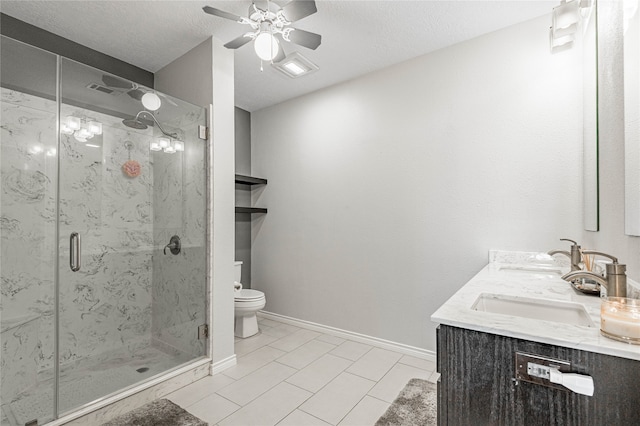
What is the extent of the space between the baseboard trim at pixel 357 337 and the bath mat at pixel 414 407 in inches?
16.6

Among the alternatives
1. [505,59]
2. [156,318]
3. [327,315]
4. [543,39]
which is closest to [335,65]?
[505,59]

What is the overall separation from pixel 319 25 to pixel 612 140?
1.96m

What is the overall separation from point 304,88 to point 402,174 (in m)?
1.47

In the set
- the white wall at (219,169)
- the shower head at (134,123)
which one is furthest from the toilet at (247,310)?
the shower head at (134,123)

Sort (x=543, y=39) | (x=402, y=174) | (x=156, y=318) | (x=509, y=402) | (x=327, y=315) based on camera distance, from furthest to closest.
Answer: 1. (x=327, y=315)
2. (x=402, y=174)
3. (x=156, y=318)
4. (x=543, y=39)
5. (x=509, y=402)

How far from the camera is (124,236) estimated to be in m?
2.43

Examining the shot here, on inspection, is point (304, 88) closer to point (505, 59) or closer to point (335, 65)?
point (335, 65)

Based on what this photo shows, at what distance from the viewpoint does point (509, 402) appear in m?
0.92

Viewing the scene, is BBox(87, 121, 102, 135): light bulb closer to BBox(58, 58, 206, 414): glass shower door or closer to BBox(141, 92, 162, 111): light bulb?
BBox(58, 58, 206, 414): glass shower door

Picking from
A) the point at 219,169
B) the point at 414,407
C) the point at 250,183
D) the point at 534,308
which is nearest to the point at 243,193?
the point at 250,183

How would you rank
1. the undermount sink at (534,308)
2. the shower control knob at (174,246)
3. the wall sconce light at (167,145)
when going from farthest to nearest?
the shower control knob at (174,246) < the wall sconce light at (167,145) < the undermount sink at (534,308)

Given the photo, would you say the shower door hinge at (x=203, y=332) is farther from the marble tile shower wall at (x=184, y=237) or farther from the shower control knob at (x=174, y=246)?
the shower control knob at (x=174, y=246)

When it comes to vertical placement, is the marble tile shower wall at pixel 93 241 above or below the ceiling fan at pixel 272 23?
below

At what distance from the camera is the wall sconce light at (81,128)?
75.9 inches
